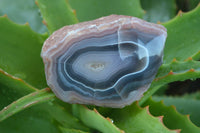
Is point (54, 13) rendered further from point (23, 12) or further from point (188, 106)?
point (188, 106)

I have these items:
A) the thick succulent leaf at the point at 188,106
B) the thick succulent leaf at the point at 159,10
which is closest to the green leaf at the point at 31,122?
the thick succulent leaf at the point at 188,106

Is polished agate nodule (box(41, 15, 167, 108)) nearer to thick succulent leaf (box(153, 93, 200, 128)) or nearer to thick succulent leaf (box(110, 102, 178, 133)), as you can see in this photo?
thick succulent leaf (box(110, 102, 178, 133))

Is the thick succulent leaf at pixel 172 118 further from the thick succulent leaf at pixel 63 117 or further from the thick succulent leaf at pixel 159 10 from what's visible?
the thick succulent leaf at pixel 159 10

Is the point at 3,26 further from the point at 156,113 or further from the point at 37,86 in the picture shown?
the point at 156,113

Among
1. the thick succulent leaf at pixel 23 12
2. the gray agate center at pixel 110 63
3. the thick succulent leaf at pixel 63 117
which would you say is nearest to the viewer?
the gray agate center at pixel 110 63

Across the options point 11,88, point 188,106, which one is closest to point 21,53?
point 11,88

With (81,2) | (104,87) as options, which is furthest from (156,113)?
(81,2)
